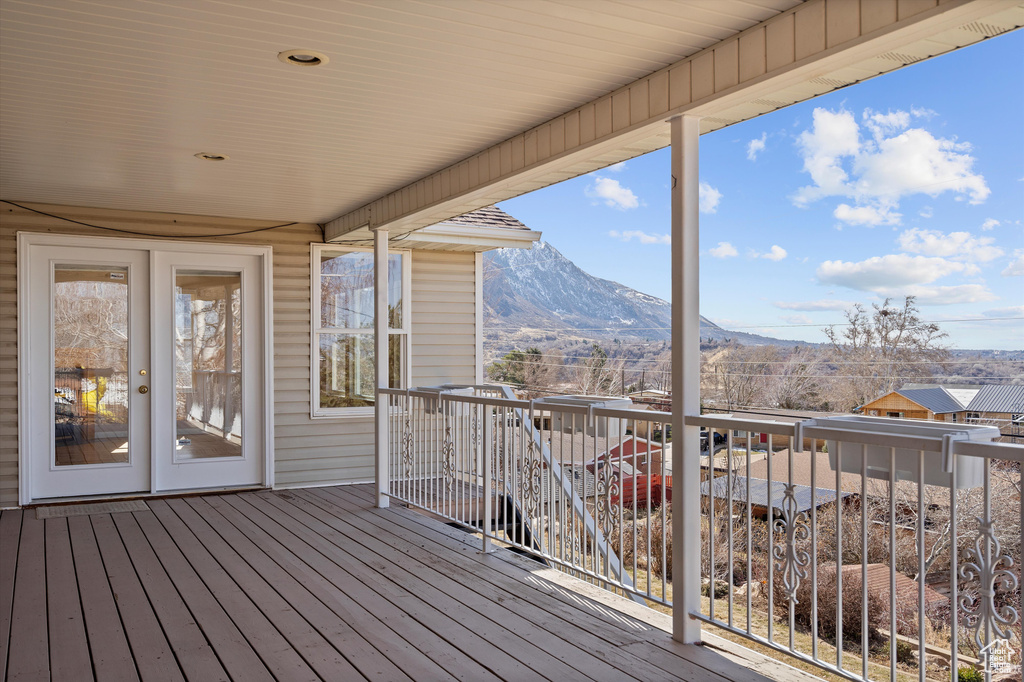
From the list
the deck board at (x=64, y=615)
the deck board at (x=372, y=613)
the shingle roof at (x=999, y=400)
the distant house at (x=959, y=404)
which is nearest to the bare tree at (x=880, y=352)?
the distant house at (x=959, y=404)

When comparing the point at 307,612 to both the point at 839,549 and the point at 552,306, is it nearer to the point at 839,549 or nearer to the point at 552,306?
the point at 839,549

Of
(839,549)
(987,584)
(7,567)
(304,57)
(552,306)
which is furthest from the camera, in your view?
(552,306)

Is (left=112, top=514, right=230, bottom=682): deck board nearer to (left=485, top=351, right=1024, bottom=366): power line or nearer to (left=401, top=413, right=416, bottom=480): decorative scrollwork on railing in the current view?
(left=401, top=413, right=416, bottom=480): decorative scrollwork on railing

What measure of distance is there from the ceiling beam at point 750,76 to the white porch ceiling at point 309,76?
0.26ft

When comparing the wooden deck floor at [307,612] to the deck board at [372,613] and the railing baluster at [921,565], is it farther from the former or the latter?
the railing baluster at [921,565]

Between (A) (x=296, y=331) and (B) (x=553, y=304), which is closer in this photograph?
(A) (x=296, y=331)

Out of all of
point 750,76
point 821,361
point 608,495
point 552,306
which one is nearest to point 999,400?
point 821,361

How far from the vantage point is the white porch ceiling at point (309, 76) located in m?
2.77

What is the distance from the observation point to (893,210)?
2359 centimetres

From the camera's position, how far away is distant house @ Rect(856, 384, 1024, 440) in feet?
32.1

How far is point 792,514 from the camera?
2.67 m

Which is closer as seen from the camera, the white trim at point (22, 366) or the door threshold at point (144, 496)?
the white trim at point (22, 366)

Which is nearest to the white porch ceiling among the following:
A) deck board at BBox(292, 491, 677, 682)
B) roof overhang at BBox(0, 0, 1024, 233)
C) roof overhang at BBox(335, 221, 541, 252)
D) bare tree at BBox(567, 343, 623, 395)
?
roof overhang at BBox(0, 0, 1024, 233)

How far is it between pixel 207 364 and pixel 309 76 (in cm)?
431
